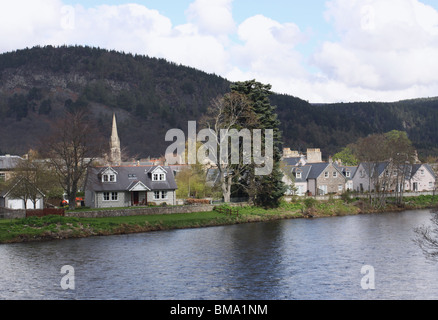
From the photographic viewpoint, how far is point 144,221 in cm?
6303

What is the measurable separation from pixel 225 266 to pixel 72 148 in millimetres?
35718

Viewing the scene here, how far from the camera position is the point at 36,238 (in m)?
55.4

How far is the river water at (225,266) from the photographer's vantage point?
1374 inches

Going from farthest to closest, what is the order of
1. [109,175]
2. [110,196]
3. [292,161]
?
[292,161], [109,175], [110,196]

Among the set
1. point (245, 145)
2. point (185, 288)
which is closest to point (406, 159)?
point (245, 145)

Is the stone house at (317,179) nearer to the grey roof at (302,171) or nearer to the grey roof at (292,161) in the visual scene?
the grey roof at (302,171)

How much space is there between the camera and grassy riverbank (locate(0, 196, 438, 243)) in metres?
56.2

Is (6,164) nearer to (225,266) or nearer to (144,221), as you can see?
(144,221)

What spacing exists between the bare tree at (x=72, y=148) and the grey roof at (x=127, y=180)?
9.97 feet

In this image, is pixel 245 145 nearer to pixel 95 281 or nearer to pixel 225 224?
pixel 225 224

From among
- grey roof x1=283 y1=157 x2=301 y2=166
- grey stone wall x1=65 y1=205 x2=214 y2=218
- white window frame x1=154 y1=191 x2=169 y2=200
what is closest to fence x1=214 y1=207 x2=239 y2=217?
grey stone wall x1=65 y1=205 x2=214 y2=218

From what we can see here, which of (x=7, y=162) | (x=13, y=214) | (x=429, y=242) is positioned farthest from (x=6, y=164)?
(x=429, y=242)

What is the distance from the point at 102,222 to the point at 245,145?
24728mm

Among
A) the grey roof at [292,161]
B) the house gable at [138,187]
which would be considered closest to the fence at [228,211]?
the house gable at [138,187]
